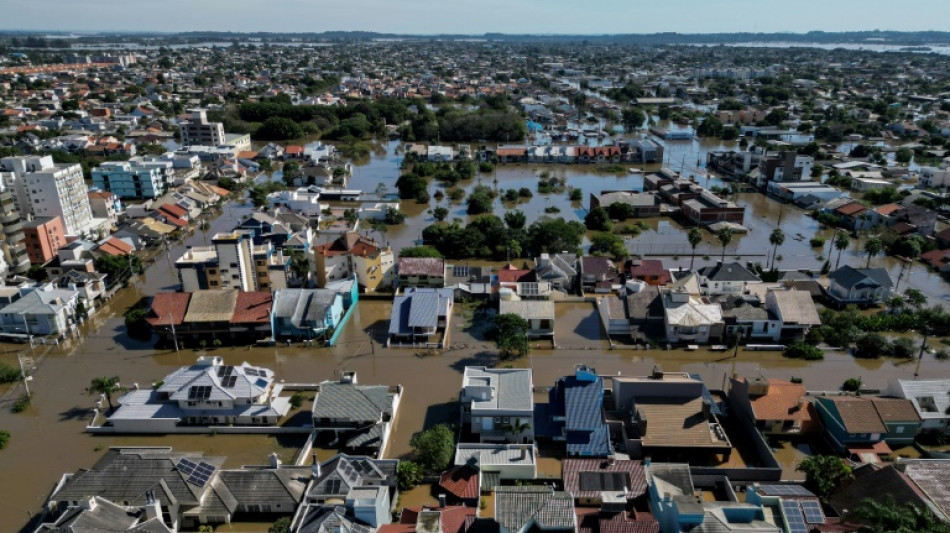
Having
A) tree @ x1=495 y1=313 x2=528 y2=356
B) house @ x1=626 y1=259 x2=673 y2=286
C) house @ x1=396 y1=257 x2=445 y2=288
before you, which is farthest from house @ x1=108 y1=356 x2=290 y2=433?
house @ x1=626 y1=259 x2=673 y2=286

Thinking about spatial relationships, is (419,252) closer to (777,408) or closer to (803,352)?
(803,352)

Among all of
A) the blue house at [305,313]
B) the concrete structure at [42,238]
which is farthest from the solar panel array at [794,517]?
the concrete structure at [42,238]

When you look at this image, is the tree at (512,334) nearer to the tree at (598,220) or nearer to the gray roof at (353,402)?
the gray roof at (353,402)

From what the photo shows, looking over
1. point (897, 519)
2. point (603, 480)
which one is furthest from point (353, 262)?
point (897, 519)

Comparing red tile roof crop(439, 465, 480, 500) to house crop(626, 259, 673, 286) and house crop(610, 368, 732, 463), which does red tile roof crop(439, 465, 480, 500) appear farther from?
house crop(626, 259, 673, 286)

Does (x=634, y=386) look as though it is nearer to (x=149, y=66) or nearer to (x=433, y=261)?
(x=433, y=261)
